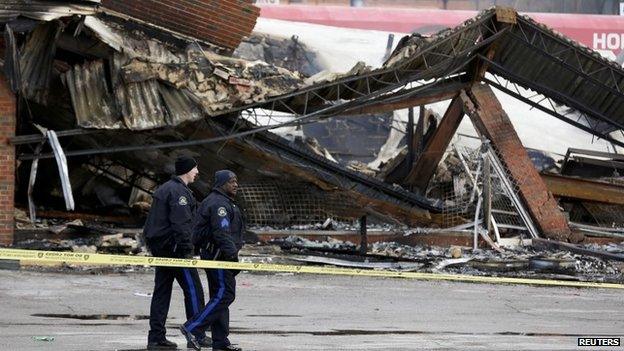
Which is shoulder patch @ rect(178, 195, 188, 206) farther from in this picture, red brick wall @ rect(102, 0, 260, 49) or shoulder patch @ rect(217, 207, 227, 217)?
red brick wall @ rect(102, 0, 260, 49)

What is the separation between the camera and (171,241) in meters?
9.98

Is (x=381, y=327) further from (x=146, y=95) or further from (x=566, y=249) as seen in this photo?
(x=566, y=249)

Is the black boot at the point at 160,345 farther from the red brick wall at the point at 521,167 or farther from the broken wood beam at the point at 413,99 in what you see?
the red brick wall at the point at 521,167

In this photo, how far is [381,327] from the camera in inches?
474

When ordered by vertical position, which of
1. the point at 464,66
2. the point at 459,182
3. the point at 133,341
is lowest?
the point at 133,341

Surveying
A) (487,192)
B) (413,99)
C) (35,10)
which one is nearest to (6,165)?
(35,10)

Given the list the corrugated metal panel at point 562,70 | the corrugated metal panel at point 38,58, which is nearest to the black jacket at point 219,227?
the corrugated metal panel at point 38,58

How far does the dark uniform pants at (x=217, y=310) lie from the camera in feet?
32.1

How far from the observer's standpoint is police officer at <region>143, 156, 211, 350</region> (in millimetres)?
9875

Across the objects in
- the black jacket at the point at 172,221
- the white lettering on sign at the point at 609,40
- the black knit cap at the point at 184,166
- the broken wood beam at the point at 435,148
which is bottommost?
the black jacket at the point at 172,221

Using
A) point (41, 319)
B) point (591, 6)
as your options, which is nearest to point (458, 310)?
point (41, 319)

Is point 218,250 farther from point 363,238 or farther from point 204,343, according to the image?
Answer: point 363,238

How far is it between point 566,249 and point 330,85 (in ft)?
14.5

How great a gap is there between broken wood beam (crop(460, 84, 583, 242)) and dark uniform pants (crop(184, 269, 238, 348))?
11.9m
